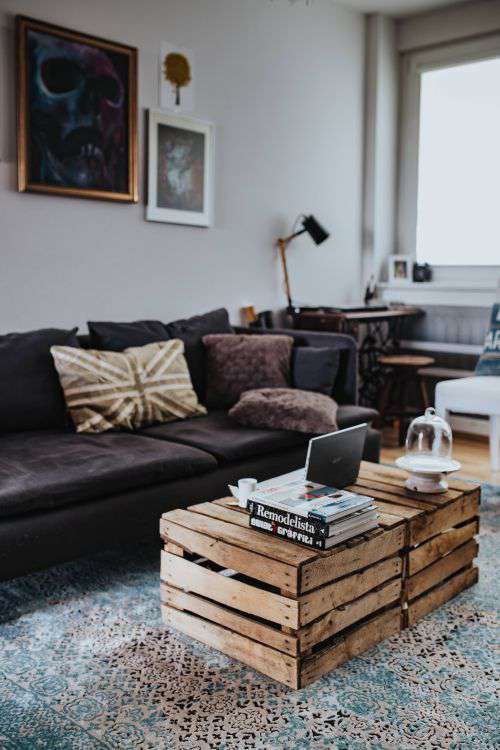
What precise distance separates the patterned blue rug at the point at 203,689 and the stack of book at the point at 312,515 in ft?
1.16

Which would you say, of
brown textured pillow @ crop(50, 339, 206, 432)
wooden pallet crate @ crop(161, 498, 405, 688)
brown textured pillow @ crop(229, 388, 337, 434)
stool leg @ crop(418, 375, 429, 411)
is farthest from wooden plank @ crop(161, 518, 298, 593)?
stool leg @ crop(418, 375, 429, 411)

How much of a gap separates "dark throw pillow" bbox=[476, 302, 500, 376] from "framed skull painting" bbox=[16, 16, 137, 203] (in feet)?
6.85

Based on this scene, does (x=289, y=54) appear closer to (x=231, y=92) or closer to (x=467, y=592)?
(x=231, y=92)

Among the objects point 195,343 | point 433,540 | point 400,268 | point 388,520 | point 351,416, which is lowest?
point 433,540

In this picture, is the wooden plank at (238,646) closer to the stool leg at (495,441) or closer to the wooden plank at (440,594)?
the wooden plank at (440,594)

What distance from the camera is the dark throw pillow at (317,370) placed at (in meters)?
3.61

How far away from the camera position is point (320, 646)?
77.1 inches

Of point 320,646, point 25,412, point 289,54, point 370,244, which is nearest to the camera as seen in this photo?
point 320,646

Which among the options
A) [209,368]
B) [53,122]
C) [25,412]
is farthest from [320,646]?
[53,122]

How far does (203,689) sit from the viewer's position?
1840 millimetres

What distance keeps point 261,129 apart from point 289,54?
55 centimetres

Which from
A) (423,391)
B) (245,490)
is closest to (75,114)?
(245,490)

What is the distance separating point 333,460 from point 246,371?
1.37 metres

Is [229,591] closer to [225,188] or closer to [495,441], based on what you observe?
[495,441]
